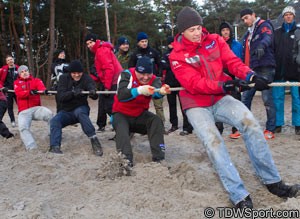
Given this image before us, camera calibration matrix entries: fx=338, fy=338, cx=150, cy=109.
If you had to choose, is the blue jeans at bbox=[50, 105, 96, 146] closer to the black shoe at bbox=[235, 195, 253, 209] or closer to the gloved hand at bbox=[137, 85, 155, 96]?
the gloved hand at bbox=[137, 85, 155, 96]

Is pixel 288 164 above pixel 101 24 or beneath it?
beneath

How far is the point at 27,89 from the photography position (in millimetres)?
5852

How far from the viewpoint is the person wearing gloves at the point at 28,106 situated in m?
5.49

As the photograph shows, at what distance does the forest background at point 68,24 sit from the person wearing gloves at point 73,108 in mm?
12623

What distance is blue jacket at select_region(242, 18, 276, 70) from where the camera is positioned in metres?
5.21

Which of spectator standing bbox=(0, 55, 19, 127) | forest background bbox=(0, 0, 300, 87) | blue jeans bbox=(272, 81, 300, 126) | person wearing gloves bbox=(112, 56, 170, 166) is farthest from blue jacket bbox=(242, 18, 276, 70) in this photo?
forest background bbox=(0, 0, 300, 87)

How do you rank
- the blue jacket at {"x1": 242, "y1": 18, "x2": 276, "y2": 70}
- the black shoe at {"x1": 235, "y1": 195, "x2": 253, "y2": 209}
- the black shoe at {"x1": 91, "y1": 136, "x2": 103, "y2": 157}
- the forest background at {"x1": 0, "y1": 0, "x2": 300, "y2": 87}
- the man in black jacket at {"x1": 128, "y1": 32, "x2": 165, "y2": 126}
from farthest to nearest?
the forest background at {"x1": 0, "y1": 0, "x2": 300, "y2": 87} < the man in black jacket at {"x1": 128, "y1": 32, "x2": 165, "y2": 126} < the blue jacket at {"x1": 242, "y1": 18, "x2": 276, "y2": 70} < the black shoe at {"x1": 91, "y1": 136, "x2": 103, "y2": 157} < the black shoe at {"x1": 235, "y1": 195, "x2": 253, "y2": 209}

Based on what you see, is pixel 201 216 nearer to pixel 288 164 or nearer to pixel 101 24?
pixel 288 164

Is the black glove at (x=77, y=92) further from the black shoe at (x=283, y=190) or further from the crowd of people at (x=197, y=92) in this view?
the black shoe at (x=283, y=190)

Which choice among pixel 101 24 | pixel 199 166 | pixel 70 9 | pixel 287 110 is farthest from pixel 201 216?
pixel 101 24

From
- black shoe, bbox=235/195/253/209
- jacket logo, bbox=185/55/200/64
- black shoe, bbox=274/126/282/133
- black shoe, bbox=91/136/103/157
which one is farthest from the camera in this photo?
black shoe, bbox=274/126/282/133

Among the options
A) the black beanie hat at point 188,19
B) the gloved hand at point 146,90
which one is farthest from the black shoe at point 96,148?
the black beanie hat at point 188,19

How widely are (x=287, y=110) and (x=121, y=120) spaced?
564 centimetres

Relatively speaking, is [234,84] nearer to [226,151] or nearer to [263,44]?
[226,151]
